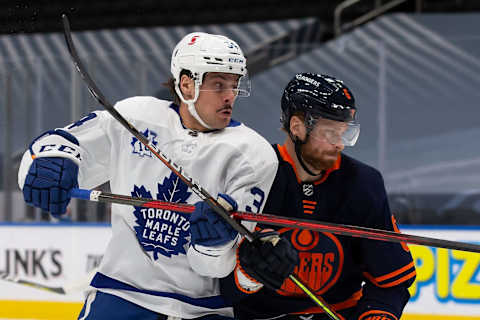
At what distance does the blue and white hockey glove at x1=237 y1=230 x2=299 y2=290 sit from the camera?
1.43 m

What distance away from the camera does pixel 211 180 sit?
5.14ft

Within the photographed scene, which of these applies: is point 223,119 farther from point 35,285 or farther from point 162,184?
point 35,285

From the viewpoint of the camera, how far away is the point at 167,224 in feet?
5.18

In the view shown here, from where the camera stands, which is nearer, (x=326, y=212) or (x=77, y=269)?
(x=326, y=212)

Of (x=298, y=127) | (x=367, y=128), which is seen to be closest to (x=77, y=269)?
(x=367, y=128)

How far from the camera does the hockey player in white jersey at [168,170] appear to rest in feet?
5.09

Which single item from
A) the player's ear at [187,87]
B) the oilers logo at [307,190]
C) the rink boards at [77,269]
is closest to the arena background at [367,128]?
the rink boards at [77,269]

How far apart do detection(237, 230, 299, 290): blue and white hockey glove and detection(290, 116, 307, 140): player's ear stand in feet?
0.94

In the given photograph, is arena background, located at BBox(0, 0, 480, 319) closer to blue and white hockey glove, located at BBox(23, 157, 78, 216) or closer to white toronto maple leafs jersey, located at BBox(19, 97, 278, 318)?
white toronto maple leafs jersey, located at BBox(19, 97, 278, 318)

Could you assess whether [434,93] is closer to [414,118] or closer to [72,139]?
[414,118]

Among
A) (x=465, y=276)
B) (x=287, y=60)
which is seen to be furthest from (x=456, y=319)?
(x=287, y=60)

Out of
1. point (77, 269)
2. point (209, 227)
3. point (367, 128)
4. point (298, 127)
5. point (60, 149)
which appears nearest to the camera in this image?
point (209, 227)

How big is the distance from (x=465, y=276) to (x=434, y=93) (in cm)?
126

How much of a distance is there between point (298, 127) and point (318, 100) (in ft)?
0.27
